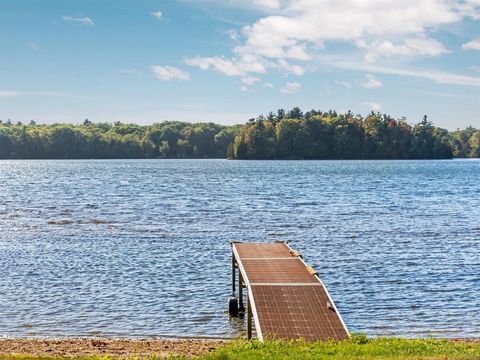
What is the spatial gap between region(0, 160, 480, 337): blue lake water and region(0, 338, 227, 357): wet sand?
152 cm

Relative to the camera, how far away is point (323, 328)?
19656 millimetres

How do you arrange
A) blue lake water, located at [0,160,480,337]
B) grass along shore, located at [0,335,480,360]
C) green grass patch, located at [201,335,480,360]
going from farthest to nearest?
blue lake water, located at [0,160,480,337] → grass along shore, located at [0,335,480,360] → green grass patch, located at [201,335,480,360]

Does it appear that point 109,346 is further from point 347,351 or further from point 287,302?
point 347,351

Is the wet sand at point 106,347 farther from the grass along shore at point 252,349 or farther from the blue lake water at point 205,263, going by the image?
the blue lake water at point 205,263

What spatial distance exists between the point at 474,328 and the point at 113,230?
111 ft

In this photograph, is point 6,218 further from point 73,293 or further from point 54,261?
point 73,293

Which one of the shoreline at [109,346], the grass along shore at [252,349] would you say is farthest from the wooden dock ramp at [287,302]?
the shoreline at [109,346]

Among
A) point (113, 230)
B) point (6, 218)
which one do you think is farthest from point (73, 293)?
point (6, 218)

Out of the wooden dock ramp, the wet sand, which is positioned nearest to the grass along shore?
the wet sand

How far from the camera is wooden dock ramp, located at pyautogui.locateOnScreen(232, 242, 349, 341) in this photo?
19.4 meters

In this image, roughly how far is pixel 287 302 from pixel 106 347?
228 inches

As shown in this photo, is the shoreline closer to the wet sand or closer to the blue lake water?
the wet sand

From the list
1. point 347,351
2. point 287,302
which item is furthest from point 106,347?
point 347,351

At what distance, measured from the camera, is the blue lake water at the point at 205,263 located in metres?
26.0
